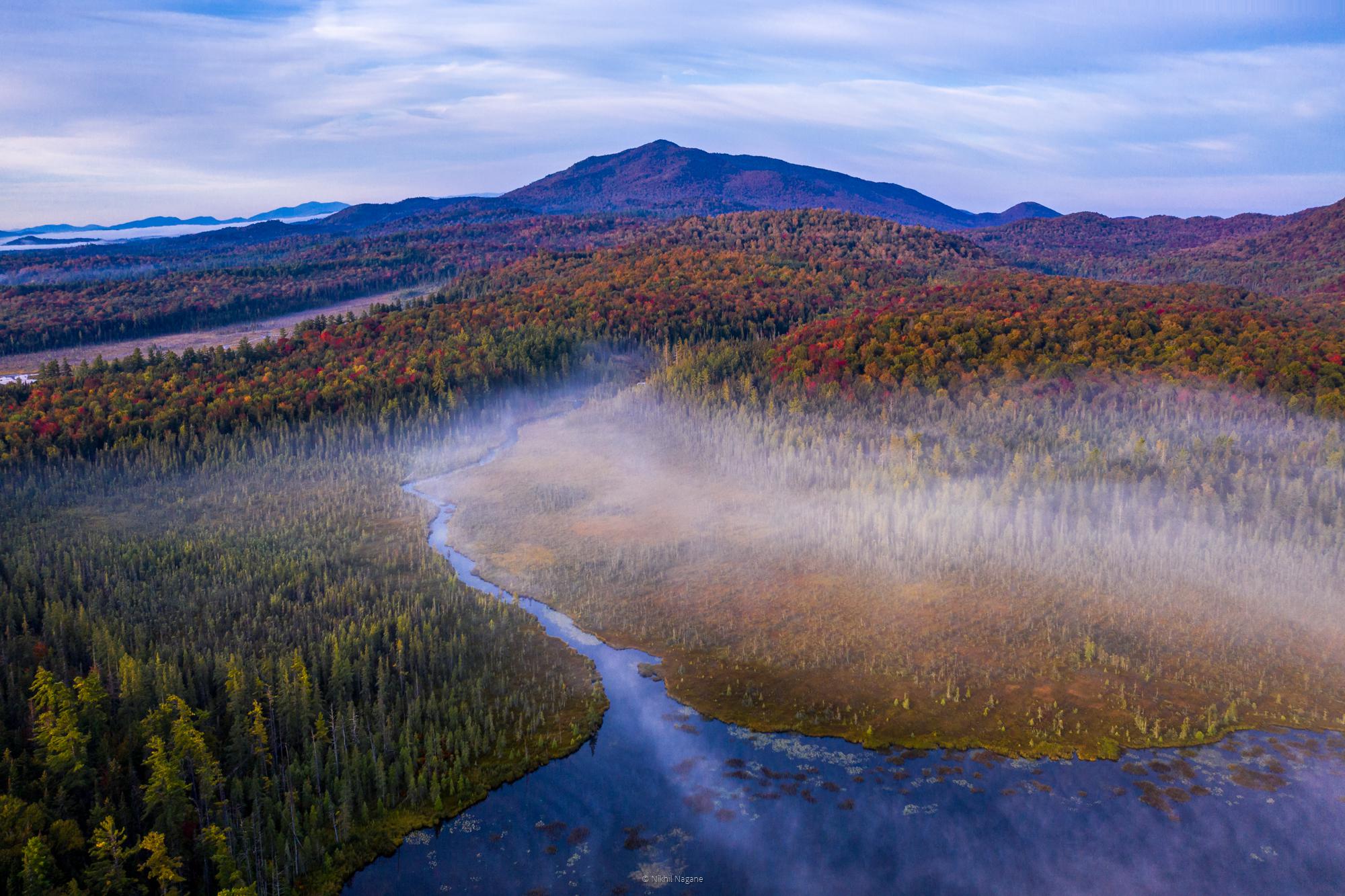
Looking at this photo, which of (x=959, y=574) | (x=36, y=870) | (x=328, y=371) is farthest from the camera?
(x=328, y=371)

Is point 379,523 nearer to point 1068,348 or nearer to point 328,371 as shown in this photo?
point 328,371

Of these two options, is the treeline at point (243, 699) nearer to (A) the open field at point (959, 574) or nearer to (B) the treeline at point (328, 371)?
(A) the open field at point (959, 574)

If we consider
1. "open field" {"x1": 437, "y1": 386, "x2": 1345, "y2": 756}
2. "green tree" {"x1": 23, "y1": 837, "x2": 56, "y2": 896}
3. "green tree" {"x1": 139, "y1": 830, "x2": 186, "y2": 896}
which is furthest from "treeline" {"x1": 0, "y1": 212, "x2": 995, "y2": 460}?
"green tree" {"x1": 139, "y1": 830, "x2": 186, "y2": 896}

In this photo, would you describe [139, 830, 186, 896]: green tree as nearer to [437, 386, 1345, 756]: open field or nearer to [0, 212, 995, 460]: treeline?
[437, 386, 1345, 756]: open field

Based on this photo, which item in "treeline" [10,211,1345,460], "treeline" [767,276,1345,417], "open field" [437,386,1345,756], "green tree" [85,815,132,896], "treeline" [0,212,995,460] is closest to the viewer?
"green tree" [85,815,132,896]

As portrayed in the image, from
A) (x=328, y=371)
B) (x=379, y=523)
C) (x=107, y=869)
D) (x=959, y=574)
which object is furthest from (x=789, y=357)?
(x=107, y=869)
